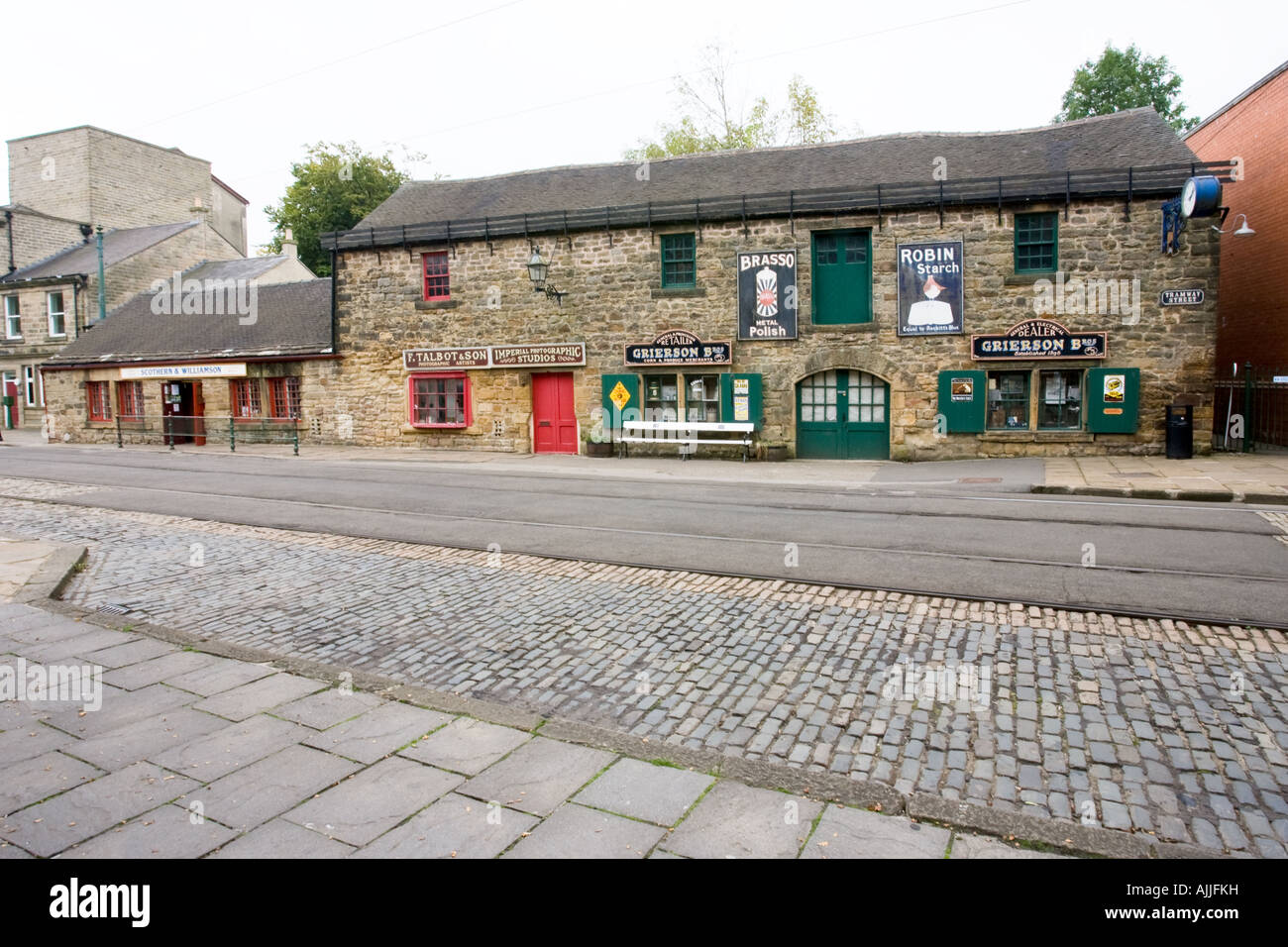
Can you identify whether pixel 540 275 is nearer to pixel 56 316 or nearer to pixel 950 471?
pixel 950 471

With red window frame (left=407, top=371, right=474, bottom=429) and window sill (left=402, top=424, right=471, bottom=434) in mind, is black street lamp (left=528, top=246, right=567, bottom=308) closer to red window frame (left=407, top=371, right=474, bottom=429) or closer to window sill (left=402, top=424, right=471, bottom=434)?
red window frame (left=407, top=371, right=474, bottom=429)

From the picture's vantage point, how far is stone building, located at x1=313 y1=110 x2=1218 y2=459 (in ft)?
58.2

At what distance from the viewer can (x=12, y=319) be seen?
35.8m

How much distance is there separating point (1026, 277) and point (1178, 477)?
20.1 ft

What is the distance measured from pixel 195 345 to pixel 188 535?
2064 centimetres

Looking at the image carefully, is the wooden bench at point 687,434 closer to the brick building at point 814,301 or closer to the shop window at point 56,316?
the brick building at point 814,301

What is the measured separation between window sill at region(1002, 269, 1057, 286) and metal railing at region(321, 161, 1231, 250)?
1557 millimetres

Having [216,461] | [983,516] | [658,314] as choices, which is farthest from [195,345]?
[983,516]

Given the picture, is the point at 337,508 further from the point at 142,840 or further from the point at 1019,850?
the point at 1019,850

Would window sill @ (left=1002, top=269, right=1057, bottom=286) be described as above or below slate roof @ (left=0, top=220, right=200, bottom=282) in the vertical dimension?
below

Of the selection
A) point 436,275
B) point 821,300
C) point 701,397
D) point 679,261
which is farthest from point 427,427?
point 821,300

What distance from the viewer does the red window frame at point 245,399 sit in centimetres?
2672

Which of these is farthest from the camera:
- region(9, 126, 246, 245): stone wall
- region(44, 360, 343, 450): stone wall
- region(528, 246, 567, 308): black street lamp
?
region(9, 126, 246, 245): stone wall

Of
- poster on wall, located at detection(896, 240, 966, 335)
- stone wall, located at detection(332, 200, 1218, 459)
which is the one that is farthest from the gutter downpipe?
poster on wall, located at detection(896, 240, 966, 335)
